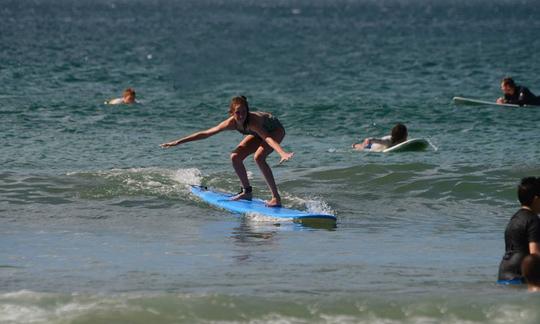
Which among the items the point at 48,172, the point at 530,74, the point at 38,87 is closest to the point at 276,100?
the point at 38,87

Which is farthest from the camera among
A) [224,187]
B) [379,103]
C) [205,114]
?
[379,103]

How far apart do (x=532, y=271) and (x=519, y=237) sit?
327 millimetres

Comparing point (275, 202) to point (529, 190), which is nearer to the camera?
point (529, 190)

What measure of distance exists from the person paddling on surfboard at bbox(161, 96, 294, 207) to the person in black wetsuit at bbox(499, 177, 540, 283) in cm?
447

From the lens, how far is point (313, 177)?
19.3m

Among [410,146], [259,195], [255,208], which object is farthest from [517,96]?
[255,208]

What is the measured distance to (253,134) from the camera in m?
15.8

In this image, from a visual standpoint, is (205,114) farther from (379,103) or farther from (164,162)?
(164,162)

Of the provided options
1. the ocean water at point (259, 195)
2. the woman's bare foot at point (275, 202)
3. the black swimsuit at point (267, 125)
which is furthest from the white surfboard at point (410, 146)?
the black swimsuit at point (267, 125)

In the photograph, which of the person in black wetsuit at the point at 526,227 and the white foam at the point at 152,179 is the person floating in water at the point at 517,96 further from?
the person in black wetsuit at the point at 526,227

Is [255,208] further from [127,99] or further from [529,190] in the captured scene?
[127,99]

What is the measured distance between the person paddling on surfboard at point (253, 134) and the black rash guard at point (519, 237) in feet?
14.4

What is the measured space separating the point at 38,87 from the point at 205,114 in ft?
25.5

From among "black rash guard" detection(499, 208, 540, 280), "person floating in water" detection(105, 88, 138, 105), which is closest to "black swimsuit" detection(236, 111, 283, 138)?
"black rash guard" detection(499, 208, 540, 280)
